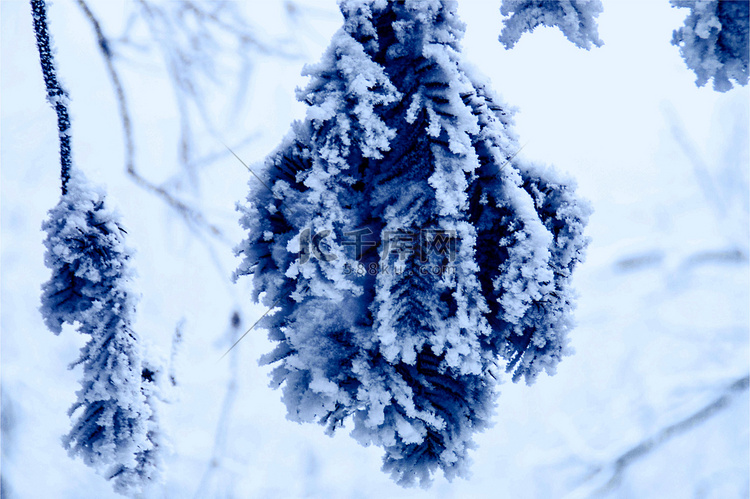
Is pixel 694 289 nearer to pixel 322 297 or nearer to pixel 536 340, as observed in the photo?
pixel 536 340

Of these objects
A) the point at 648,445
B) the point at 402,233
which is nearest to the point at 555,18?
the point at 402,233

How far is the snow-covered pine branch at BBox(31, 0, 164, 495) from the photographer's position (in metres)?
0.81

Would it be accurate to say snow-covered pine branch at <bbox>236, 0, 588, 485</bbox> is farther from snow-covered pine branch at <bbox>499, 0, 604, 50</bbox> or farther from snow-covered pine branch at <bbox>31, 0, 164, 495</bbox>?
snow-covered pine branch at <bbox>31, 0, 164, 495</bbox>

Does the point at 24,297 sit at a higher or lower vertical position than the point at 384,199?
higher

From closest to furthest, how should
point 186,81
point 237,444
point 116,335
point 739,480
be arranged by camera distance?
point 116,335
point 186,81
point 237,444
point 739,480

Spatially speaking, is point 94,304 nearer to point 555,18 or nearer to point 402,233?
point 402,233

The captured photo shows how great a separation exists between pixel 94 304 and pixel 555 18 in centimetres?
83

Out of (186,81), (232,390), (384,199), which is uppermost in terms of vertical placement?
(186,81)

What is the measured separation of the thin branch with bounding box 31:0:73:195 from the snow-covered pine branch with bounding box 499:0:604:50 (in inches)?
27.9

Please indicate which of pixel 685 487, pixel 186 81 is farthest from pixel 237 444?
pixel 685 487

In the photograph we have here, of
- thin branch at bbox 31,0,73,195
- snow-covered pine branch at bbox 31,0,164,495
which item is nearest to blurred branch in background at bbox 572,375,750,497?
snow-covered pine branch at bbox 31,0,164,495

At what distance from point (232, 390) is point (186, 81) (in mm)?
825

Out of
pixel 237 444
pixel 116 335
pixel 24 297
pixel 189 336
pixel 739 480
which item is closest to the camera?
pixel 116 335

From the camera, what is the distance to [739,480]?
1752 millimetres
